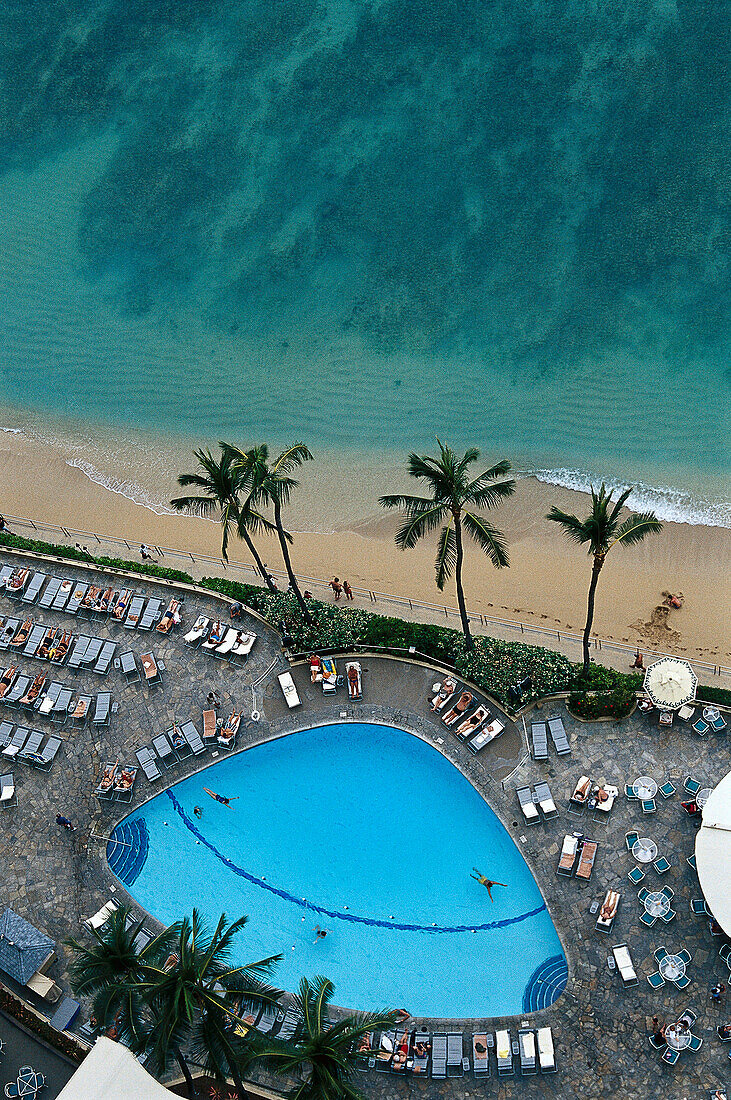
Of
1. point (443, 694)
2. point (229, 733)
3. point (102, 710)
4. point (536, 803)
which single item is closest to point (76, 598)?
point (102, 710)

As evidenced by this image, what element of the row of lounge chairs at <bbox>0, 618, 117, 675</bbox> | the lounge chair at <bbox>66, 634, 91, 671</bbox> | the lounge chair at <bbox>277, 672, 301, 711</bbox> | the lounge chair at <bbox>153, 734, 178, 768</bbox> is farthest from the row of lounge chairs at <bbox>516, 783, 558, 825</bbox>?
the lounge chair at <bbox>66, 634, 91, 671</bbox>

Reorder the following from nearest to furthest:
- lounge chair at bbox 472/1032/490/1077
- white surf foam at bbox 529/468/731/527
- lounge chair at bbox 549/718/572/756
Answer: lounge chair at bbox 472/1032/490/1077
lounge chair at bbox 549/718/572/756
white surf foam at bbox 529/468/731/527

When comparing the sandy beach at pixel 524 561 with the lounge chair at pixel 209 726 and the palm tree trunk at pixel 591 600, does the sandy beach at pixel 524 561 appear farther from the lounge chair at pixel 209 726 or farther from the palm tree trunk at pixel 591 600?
the lounge chair at pixel 209 726

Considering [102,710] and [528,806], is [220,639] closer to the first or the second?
[102,710]

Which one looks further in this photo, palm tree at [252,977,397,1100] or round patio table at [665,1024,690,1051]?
round patio table at [665,1024,690,1051]

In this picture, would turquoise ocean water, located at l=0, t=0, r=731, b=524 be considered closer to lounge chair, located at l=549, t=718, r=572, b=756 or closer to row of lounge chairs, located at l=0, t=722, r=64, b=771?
lounge chair, located at l=549, t=718, r=572, b=756

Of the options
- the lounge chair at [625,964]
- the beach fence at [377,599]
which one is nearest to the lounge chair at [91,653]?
the beach fence at [377,599]

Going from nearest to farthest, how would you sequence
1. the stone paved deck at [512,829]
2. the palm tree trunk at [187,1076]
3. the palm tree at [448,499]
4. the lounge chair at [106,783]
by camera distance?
the palm tree trunk at [187,1076] → the stone paved deck at [512,829] → the palm tree at [448,499] → the lounge chair at [106,783]
